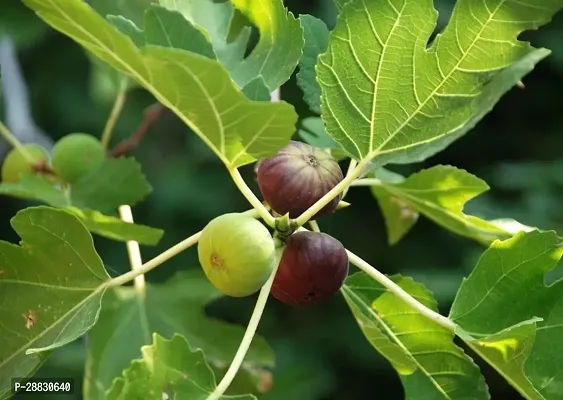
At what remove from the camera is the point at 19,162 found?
1.57 metres

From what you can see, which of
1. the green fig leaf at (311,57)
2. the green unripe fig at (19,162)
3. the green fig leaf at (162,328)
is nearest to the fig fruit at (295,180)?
the green fig leaf at (311,57)

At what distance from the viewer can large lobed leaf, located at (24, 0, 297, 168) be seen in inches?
29.6

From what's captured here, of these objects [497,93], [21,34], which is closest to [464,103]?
[497,93]

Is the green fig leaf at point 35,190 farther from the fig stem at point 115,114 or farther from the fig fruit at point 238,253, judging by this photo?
the fig fruit at point 238,253

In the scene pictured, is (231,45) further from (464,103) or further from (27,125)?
(27,125)

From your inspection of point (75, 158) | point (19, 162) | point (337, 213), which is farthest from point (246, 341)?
point (337, 213)

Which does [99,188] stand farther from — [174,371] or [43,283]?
[174,371]

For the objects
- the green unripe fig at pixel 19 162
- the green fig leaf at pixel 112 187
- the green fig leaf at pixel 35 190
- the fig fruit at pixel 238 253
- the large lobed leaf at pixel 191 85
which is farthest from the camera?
the green unripe fig at pixel 19 162

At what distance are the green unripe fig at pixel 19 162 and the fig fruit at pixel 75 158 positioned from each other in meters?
0.07

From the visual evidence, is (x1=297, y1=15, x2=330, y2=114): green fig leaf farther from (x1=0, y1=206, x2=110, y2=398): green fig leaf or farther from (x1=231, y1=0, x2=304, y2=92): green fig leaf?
(x1=0, y1=206, x2=110, y2=398): green fig leaf

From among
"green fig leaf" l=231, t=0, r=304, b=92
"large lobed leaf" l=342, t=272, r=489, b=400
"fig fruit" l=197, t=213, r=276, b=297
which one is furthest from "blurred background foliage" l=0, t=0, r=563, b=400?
"fig fruit" l=197, t=213, r=276, b=297

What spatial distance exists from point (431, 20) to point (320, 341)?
2090 millimetres

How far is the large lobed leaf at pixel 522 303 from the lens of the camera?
3.27 feet

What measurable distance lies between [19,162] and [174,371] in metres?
0.79
